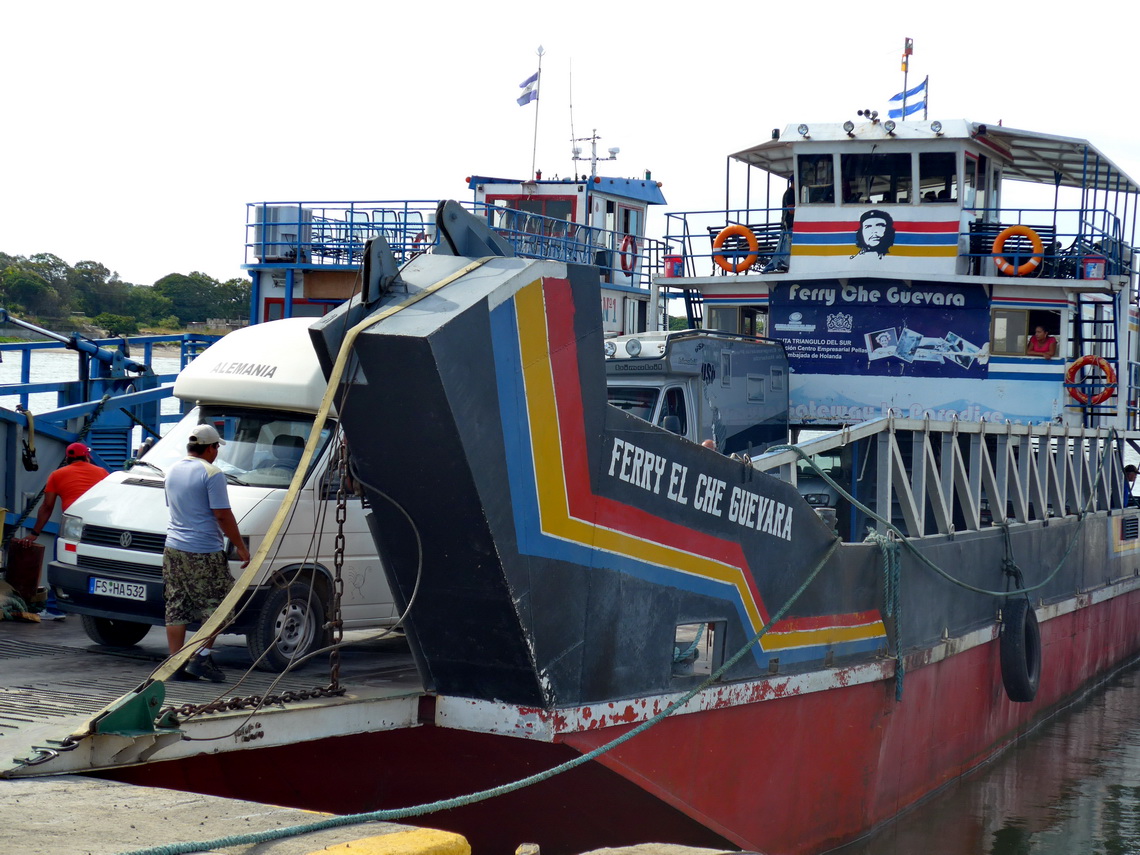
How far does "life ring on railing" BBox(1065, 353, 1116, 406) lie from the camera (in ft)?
45.4

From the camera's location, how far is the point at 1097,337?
14617 millimetres

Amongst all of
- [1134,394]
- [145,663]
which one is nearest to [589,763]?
[145,663]

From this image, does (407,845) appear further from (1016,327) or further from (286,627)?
(1016,327)

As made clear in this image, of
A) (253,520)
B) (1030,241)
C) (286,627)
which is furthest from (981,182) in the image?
(286,627)

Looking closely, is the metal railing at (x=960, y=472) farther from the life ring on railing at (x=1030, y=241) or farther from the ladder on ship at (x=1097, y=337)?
the life ring on railing at (x=1030, y=241)

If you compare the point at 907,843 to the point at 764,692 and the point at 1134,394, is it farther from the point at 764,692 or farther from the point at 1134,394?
the point at 1134,394

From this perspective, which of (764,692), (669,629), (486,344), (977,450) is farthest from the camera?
(977,450)

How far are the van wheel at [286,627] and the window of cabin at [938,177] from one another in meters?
9.76

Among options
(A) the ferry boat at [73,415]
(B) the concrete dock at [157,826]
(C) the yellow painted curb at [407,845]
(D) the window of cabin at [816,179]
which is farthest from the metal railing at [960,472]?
(A) the ferry boat at [73,415]

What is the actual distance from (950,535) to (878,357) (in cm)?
427

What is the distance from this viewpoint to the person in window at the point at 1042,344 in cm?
1402

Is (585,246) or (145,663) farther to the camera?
(585,246)

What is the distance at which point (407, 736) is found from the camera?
21.9 ft

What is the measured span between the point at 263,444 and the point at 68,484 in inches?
119
